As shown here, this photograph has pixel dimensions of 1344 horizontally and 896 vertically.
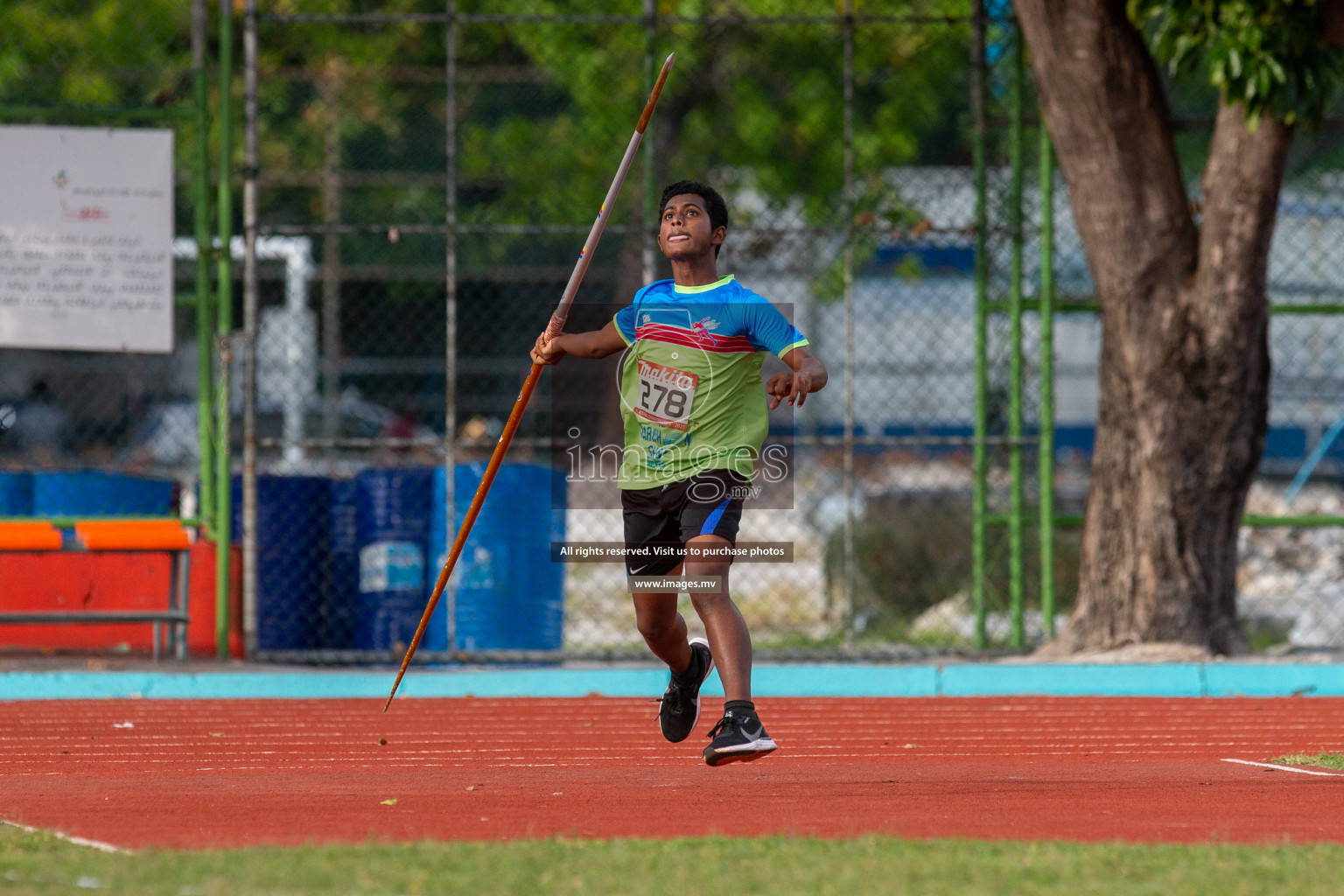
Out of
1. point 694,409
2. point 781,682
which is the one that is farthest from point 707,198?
point 781,682

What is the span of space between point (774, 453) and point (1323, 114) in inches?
158

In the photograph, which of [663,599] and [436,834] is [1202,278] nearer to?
[663,599]

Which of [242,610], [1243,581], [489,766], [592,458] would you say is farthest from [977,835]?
[1243,581]

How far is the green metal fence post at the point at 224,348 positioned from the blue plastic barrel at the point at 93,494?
532mm

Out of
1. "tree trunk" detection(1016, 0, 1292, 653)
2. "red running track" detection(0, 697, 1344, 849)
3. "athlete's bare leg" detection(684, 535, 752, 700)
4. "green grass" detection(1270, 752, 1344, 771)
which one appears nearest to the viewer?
"red running track" detection(0, 697, 1344, 849)

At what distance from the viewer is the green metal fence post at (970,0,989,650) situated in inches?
404

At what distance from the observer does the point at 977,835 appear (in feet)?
15.6

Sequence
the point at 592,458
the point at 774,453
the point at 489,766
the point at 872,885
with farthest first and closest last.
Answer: the point at 592,458 < the point at 774,453 < the point at 489,766 < the point at 872,885

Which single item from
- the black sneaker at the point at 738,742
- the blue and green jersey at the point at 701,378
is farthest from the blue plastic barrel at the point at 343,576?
the black sneaker at the point at 738,742

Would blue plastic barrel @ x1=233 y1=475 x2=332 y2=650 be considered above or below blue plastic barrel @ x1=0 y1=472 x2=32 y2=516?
below

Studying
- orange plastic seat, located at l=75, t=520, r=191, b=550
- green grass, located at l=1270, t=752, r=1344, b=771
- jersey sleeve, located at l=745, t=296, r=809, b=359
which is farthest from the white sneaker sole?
orange plastic seat, located at l=75, t=520, r=191, b=550

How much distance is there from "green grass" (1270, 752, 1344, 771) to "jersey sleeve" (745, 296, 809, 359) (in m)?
2.64

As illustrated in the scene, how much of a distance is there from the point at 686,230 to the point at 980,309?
15.3 ft

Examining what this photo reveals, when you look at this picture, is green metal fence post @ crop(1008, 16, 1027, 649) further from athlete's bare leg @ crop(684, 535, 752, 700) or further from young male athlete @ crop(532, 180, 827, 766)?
athlete's bare leg @ crop(684, 535, 752, 700)
